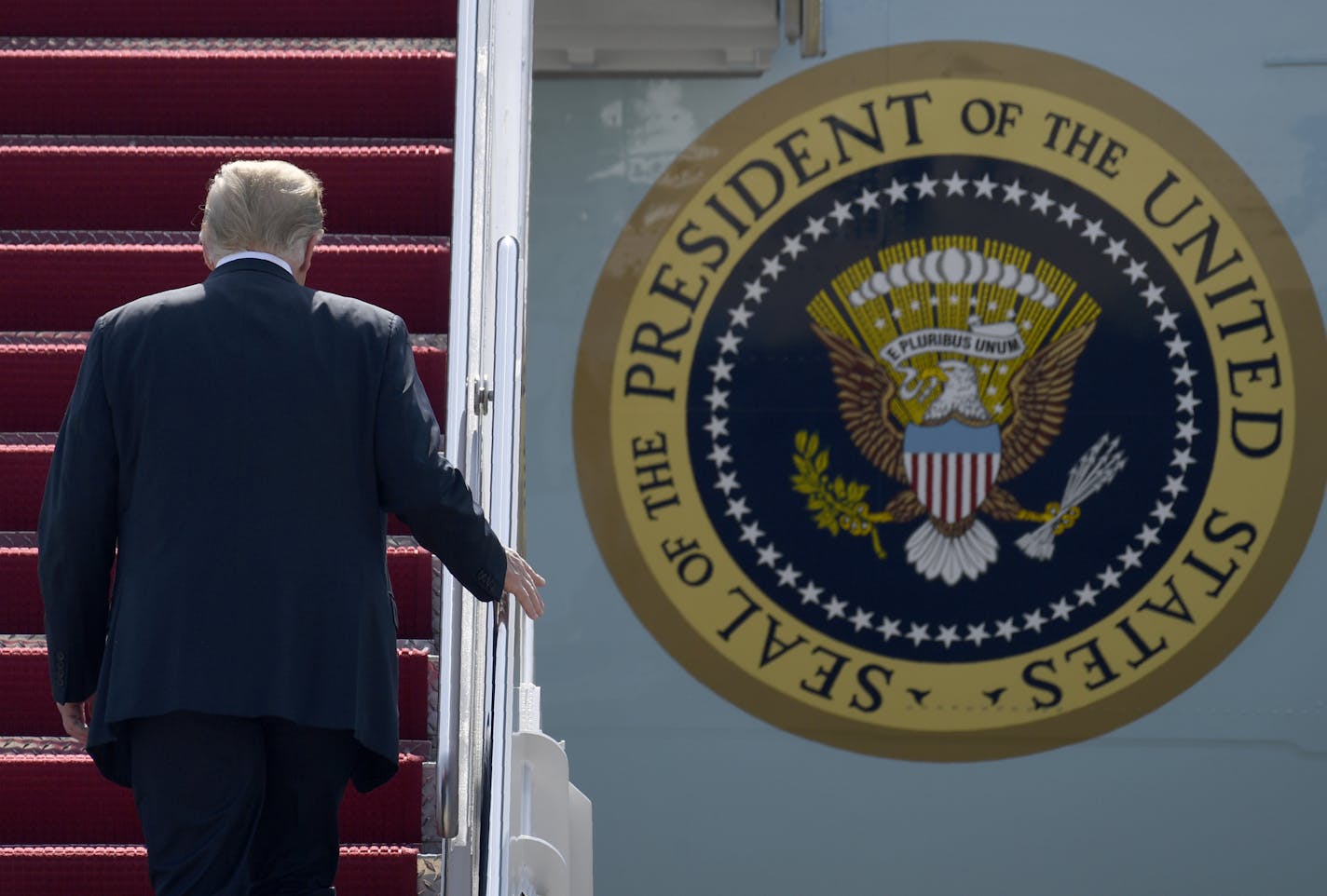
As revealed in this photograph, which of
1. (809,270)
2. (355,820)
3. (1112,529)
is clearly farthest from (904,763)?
(355,820)

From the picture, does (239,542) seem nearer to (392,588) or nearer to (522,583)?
(522,583)

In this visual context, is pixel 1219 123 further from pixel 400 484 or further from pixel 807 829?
pixel 400 484

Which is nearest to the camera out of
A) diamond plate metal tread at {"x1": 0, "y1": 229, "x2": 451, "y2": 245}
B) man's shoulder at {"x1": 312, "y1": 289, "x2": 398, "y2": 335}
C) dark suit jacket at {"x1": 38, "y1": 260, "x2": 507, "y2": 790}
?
dark suit jacket at {"x1": 38, "y1": 260, "x2": 507, "y2": 790}

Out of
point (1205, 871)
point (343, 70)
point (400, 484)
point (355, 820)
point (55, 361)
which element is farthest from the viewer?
point (1205, 871)

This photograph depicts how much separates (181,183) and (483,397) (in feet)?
3.44

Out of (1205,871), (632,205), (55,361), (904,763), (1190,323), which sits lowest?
(1205,871)

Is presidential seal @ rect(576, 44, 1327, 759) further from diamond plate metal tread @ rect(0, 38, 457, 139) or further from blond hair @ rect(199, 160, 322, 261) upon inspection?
blond hair @ rect(199, 160, 322, 261)

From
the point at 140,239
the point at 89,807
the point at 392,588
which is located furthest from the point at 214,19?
the point at 89,807

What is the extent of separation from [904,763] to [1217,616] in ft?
2.81

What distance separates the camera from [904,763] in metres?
3.90

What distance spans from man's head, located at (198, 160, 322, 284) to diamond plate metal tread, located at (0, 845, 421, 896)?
1.00m

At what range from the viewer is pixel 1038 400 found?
3910 mm

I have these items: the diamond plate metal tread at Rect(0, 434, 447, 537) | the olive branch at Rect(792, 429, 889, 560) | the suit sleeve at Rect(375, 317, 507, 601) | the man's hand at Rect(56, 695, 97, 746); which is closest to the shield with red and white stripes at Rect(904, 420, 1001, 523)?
the olive branch at Rect(792, 429, 889, 560)

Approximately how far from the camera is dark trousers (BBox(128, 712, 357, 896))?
1713 millimetres
